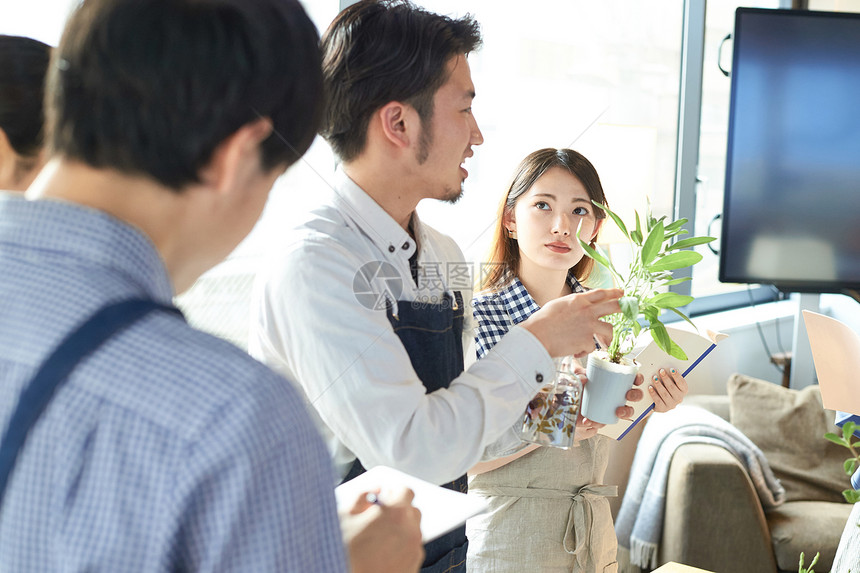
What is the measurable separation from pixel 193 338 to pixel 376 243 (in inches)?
26.0

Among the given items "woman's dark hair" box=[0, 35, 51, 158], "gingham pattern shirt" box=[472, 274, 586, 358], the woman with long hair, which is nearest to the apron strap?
"woman's dark hair" box=[0, 35, 51, 158]

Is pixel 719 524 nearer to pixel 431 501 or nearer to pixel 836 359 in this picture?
pixel 836 359

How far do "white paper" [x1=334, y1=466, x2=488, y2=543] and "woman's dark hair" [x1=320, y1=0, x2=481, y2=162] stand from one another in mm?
487

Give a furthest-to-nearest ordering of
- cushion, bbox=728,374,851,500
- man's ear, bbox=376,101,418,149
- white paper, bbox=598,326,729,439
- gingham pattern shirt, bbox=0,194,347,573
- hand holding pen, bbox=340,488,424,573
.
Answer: cushion, bbox=728,374,851,500 < white paper, bbox=598,326,729,439 < man's ear, bbox=376,101,418,149 < hand holding pen, bbox=340,488,424,573 < gingham pattern shirt, bbox=0,194,347,573

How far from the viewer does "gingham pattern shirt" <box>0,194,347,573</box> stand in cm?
42

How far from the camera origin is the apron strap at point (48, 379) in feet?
1.39

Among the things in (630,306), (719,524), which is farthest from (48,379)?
(719,524)

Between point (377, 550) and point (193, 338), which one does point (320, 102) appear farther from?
point (377, 550)

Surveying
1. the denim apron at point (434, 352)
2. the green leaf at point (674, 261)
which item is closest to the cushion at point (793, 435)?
the green leaf at point (674, 261)

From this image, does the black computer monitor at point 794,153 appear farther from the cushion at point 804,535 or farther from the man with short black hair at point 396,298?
the man with short black hair at point 396,298

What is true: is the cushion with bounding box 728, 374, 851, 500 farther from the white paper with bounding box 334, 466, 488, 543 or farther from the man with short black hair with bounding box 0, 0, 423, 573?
the man with short black hair with bounding box 0, 0, 423, 573

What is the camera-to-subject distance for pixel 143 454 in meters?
0.42

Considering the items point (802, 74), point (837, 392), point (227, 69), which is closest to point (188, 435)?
point (227, 69)

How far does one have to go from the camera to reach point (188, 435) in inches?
16.5
